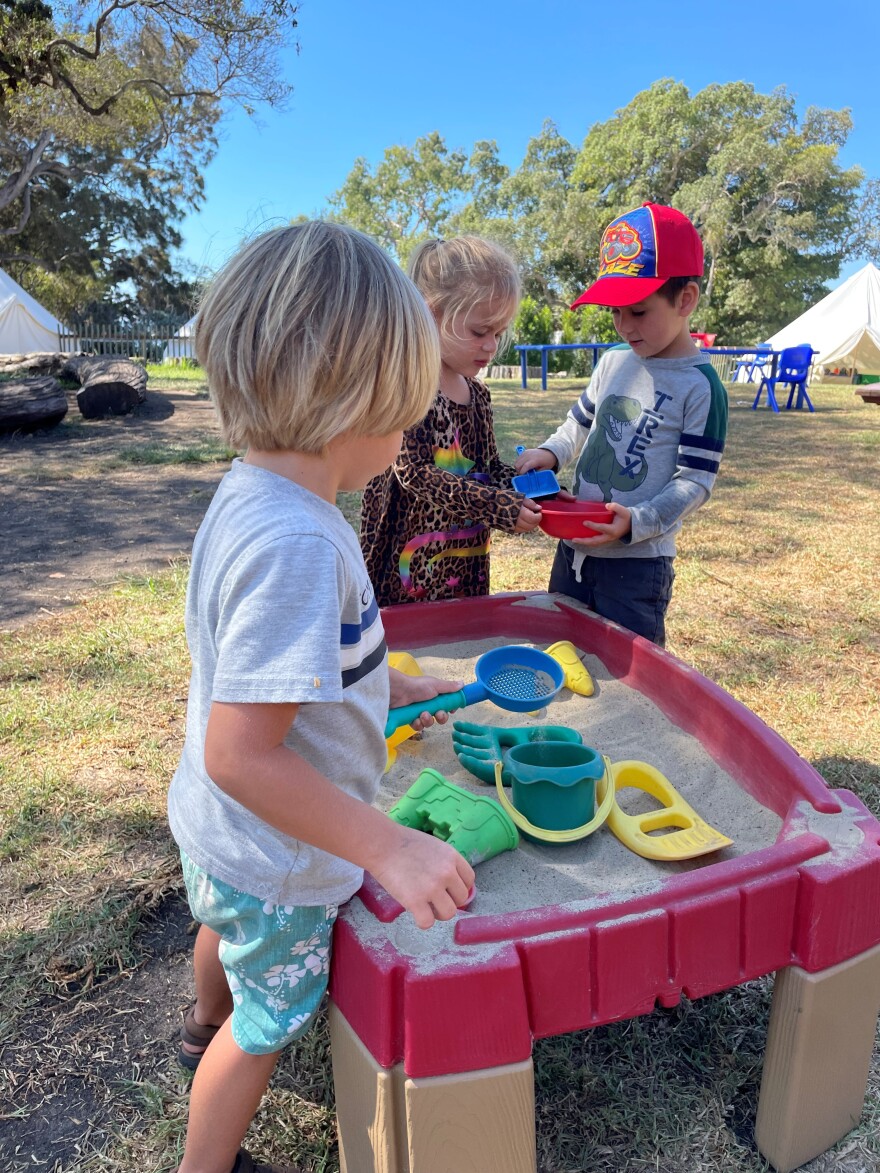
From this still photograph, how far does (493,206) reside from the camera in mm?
30797

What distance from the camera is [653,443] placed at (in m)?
1.65

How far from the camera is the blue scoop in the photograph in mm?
1767

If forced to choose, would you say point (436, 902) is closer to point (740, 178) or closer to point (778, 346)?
point (778, 346)

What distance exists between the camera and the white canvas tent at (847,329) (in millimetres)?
13562

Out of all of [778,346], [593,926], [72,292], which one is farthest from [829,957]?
[72,292]

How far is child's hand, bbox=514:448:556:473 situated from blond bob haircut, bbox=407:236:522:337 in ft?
1.12

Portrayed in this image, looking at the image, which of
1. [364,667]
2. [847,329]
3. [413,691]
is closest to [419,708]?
[413,691]

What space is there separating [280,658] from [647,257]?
123 cm

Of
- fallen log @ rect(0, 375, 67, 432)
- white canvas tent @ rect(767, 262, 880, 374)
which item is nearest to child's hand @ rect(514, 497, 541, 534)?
fallen log @ rect(0, 375, 67, 432)

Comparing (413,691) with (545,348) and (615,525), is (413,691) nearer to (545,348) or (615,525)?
(615,525)

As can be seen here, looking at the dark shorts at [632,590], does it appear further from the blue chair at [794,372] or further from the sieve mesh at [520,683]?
the blue chair at [794,372]

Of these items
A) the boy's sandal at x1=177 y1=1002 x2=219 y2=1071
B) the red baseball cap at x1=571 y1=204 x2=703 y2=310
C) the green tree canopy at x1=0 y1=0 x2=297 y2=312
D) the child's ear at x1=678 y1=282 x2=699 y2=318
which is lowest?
the boy's sandal at x1=177 y1=1002 x2=219 y2=1071

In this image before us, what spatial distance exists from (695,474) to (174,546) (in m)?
2.26

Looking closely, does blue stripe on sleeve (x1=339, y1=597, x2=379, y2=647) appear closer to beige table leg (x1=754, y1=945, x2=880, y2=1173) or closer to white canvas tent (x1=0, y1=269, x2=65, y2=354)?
beige table leg (x1=754, y1=945, x2=880, y2=1173)
